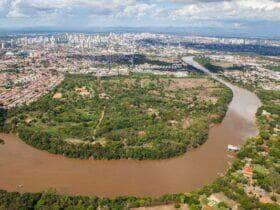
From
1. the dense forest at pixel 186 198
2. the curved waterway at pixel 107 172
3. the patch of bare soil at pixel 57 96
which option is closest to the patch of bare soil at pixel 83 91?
the patch of bare soil at pixel 57 96

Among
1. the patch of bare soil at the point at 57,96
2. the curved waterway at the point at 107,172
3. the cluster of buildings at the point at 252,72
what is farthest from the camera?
the cluster of buildings at the point at 252,72

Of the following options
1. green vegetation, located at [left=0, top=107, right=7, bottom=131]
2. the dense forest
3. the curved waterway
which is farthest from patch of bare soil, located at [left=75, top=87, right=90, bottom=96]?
the dense forest

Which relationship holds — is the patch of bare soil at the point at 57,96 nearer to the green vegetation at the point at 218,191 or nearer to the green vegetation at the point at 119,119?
the green vegetation at the point at 119,119

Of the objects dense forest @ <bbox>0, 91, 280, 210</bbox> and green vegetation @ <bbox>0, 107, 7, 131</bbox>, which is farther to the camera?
green vegetation @ <bbox>0, 107, 7, 131</bbox>

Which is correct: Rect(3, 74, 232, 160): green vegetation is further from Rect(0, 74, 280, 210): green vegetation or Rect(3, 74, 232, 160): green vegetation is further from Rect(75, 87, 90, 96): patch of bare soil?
Rect(0, 74, 280, 210): green vegetation

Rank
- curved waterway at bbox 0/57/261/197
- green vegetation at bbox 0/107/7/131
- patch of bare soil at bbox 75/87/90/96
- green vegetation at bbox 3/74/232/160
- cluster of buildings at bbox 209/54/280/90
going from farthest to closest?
1. cluster of buildings at bbox 209/54/280/90
2. patch of bare soil at bbox 75/87/90/96
3. green vegetation at bbox 0/107/7/131
4. green vegetation at bbox 3/74/232/160
5. curved waterway at bbox 0/57/261/197

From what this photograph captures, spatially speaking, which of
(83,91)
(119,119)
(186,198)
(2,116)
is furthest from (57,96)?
(186,198)
